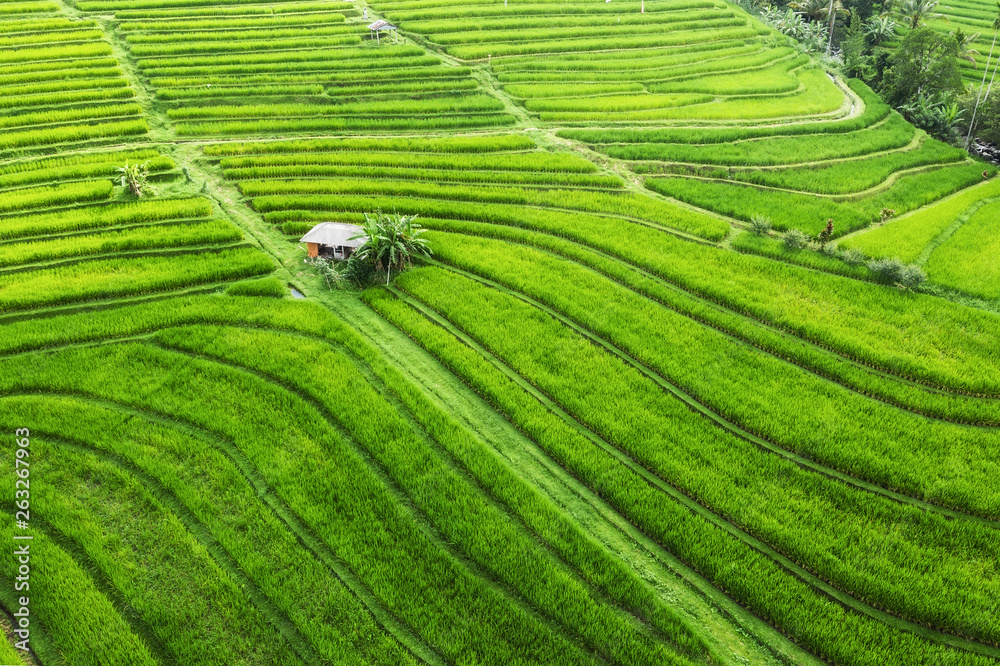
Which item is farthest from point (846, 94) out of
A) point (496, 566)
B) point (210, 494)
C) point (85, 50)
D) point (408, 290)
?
point (85, 50)

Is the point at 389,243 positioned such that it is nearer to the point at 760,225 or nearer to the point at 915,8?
the point at 760,225

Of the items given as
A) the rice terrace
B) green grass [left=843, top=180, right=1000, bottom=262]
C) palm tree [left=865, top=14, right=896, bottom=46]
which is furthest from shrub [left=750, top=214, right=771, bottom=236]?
palm tree [left=865, top=14, right=896, bottom=46]

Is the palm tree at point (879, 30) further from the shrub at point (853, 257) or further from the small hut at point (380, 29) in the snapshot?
the small hut at point (380, 29)

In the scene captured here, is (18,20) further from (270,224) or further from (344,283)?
(344,283)

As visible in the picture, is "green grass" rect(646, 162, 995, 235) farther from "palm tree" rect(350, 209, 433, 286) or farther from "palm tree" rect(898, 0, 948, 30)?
"palm tree" rect(898, 0, 948, 30)

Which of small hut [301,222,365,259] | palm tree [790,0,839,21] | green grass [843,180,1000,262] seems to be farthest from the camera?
palm tree [790,0,839,21]
